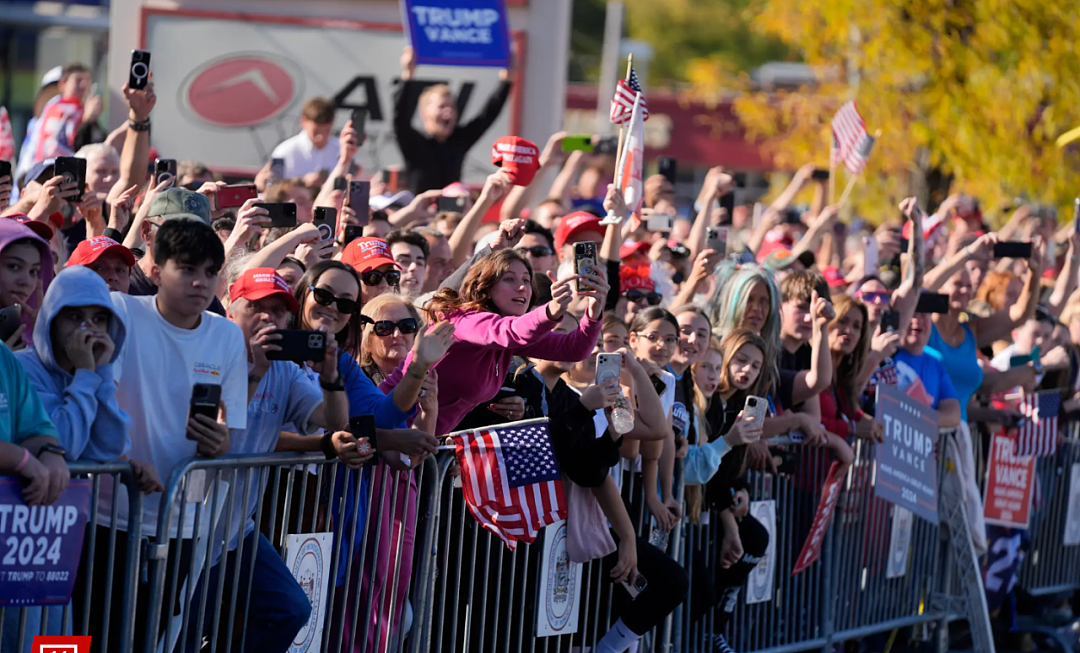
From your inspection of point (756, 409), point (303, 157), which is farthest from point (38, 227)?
point (303, 157)

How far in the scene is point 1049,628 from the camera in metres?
10.6

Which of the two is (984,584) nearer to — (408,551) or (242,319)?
(408,551)

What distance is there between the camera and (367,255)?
712 cm

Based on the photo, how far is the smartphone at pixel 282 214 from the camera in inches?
284

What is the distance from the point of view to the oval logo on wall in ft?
48.0

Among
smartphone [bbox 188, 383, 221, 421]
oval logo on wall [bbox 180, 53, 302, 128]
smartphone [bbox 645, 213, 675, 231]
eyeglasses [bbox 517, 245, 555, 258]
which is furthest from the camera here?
oval logo on wall [bbox 180, 53, 302, 128]

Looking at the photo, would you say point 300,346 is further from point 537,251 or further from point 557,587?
point 537,251

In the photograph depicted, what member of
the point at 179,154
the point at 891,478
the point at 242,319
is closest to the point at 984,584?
the point at 891,478

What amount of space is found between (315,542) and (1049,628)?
21.2 ft

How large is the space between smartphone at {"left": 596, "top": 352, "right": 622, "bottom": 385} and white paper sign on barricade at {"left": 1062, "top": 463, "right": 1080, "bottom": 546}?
6.52m

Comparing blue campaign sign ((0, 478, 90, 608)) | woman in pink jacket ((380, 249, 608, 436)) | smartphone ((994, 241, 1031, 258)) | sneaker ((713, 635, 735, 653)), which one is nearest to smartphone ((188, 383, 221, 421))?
blue campaign sign ((0, 478, 90, 608))

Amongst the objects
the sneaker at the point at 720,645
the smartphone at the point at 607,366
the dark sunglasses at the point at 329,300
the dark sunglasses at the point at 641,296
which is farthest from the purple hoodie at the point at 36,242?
the sneaker at the point at 720,645

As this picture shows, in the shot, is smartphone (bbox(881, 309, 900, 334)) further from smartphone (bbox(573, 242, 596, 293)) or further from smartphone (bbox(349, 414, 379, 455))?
smartphone (bbox(349, 414, 379, 455))

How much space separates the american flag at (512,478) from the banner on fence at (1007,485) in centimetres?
472
